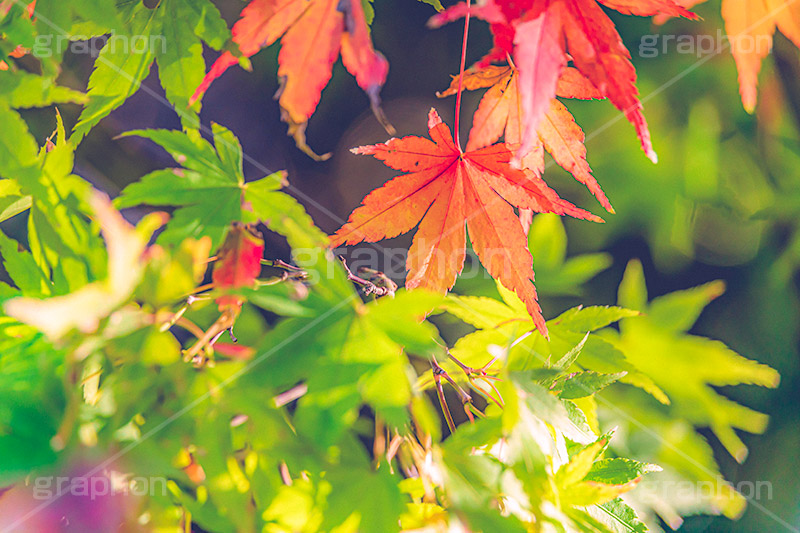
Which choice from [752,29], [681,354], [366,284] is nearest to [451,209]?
[366,284]

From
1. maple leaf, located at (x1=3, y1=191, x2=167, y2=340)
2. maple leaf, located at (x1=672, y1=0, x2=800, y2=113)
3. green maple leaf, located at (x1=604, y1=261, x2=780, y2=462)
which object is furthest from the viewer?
green maple leaf, located at (x1=604, y1=261, x2=780, y2=462)

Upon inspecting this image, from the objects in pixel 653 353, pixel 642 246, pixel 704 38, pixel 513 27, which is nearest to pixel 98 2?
pixel 513 27

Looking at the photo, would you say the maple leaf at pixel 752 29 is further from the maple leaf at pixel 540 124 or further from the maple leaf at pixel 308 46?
the maple leaf at pixel 308 46

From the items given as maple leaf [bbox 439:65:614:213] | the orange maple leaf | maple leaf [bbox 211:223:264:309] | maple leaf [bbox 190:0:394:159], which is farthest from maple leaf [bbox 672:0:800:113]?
maple leaf [bbox 211:223:264:309]

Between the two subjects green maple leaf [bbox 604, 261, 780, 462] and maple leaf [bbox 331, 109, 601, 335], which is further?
green maple leaf [bbox 604, 261, 780, 462]

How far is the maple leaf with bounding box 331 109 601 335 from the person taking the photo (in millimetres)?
547

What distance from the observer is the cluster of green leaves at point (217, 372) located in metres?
0.32

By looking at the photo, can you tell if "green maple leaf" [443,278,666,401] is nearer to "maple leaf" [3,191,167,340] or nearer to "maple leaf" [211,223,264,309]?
"maple leaf" [211,223,264,309]

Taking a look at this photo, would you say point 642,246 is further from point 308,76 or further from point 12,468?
point 12,468

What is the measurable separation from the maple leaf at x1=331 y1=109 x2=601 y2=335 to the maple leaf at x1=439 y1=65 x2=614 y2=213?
0.03 m

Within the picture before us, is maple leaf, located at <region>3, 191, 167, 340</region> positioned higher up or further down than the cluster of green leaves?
higher up

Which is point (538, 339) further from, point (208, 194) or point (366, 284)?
point (208, 194)

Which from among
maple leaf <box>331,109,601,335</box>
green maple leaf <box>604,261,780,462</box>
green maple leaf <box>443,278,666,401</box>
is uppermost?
maple leaf <box>331,109,601,335</box>

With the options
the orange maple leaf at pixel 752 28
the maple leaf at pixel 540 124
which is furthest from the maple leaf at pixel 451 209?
the orange maple leaf at pixel 752 28
